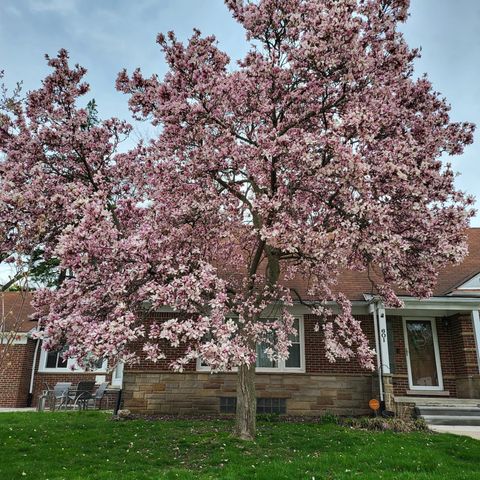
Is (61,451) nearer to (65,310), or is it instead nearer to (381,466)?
(65,310)

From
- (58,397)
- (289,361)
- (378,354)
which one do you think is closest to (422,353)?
(378,354)

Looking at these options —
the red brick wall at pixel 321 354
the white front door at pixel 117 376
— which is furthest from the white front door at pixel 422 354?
the white front door at pixel 117 376

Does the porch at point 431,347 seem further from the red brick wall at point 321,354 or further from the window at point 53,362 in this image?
the window at point 53,362

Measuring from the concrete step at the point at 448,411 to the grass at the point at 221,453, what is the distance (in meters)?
1.98

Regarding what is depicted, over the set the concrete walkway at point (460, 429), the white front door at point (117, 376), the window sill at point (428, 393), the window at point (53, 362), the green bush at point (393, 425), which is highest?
the window at point (53, 362)

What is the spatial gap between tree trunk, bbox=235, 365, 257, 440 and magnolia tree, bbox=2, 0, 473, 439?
27 mm

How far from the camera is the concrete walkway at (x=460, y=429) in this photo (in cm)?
921

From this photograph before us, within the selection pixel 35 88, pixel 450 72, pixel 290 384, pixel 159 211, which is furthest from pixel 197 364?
pixel 450 72

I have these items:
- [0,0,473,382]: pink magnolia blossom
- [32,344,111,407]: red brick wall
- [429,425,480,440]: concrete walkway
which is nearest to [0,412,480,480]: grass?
[429,425,480,440]: concrete walkway

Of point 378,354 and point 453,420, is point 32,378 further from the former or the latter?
point 453,420

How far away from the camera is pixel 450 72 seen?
489 inches

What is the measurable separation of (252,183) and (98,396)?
400 inches

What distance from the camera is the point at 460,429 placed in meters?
9.99

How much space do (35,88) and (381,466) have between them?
10.2 meters
